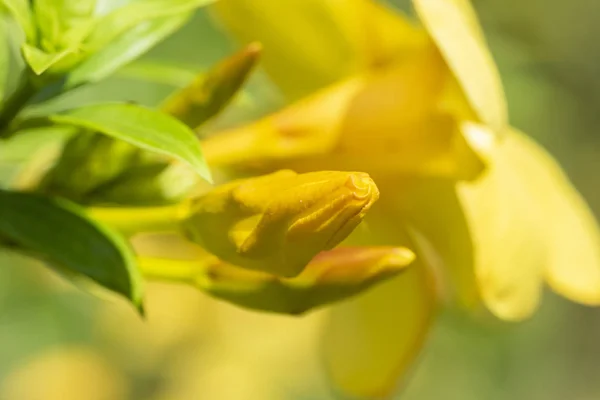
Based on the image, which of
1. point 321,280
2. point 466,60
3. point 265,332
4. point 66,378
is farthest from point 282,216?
point 265,332

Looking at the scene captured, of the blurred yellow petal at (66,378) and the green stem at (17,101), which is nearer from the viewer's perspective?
the green stem at (17,101)

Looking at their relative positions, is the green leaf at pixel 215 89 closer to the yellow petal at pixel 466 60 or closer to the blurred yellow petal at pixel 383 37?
the yellow petal at pixel 466 60

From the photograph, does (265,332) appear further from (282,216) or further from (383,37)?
(282,216)

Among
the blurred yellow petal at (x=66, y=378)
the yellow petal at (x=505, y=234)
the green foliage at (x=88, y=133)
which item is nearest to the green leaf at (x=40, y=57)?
the green foliage at (x=88, y=133)

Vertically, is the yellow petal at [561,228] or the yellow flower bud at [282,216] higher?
the yellow flower bud at [282,216]

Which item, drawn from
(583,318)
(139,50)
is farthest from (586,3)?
(139,50)

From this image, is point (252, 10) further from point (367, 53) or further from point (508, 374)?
point (508, 374)
